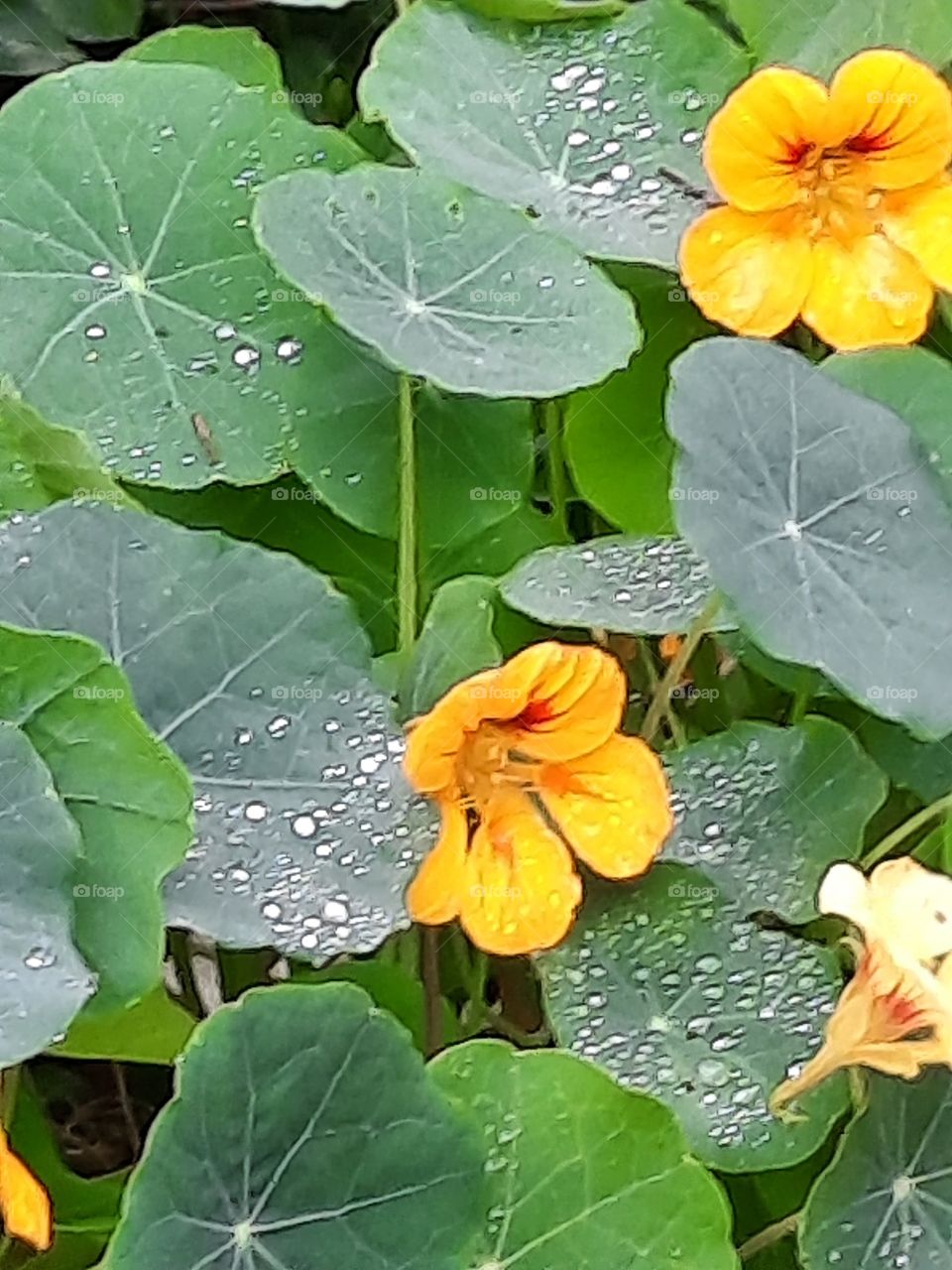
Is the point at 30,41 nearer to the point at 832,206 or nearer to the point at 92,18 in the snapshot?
the point at 92,18

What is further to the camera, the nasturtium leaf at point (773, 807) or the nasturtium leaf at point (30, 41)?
the nasturtium leaf at point (30, 41)

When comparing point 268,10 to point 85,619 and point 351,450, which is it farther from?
point 85,619

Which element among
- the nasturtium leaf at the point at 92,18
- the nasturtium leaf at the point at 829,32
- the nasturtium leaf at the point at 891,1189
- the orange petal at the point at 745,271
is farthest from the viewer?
the nasturtium leaf at the point at 92,18

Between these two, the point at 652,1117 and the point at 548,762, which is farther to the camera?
the point at 548,762

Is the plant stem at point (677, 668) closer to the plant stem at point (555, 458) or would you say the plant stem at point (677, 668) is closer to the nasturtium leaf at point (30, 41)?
the plant stem at point (555, 458)

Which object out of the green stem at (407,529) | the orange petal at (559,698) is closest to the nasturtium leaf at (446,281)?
the green stem at (407,529)

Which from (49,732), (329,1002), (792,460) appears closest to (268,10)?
(792,460)
